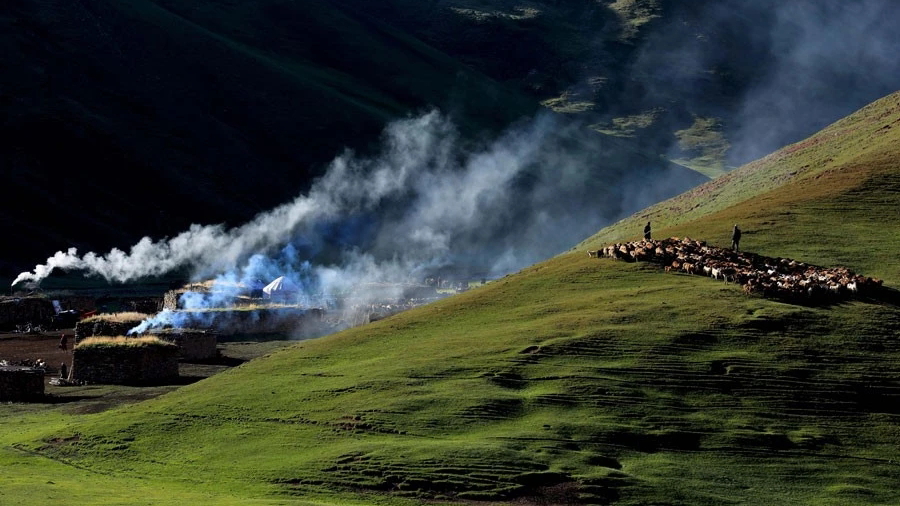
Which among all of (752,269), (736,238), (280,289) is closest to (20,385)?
(752,269)

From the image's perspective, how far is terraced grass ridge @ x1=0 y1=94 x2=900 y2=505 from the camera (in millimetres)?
40375

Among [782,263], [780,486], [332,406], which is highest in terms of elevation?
[782,263]

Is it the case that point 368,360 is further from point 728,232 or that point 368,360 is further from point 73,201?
point 73,201

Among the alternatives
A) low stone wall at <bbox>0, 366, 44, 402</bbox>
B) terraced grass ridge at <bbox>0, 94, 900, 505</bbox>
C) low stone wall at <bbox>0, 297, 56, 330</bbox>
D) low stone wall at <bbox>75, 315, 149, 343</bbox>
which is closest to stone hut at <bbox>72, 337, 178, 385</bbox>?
low stone wall at <bbox>0, 366, 44, 402</bbox>

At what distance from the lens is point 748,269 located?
202 ft

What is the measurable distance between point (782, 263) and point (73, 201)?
130316 millimetres

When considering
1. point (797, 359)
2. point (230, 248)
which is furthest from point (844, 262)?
point (230, 248)

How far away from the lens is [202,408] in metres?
50.9

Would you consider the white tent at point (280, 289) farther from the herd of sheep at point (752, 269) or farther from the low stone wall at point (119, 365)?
the herd of sheep at point (752, 269)

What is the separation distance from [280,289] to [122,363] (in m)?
47.9

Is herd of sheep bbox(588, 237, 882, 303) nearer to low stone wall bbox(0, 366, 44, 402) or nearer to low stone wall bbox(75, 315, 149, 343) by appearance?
low stone wall bbox(75, 315, 149, 343)

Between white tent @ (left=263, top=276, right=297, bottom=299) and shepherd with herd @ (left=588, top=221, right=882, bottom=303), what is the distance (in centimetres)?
4973

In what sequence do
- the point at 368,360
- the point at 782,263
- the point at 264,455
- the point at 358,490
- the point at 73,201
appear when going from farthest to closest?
1. the point at 73,201
2. the point at 782,263
3. the point at 368,360
4. the point at 264,455
5. the point at 358,490

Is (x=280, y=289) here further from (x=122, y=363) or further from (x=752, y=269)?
(x=752, y=269)
